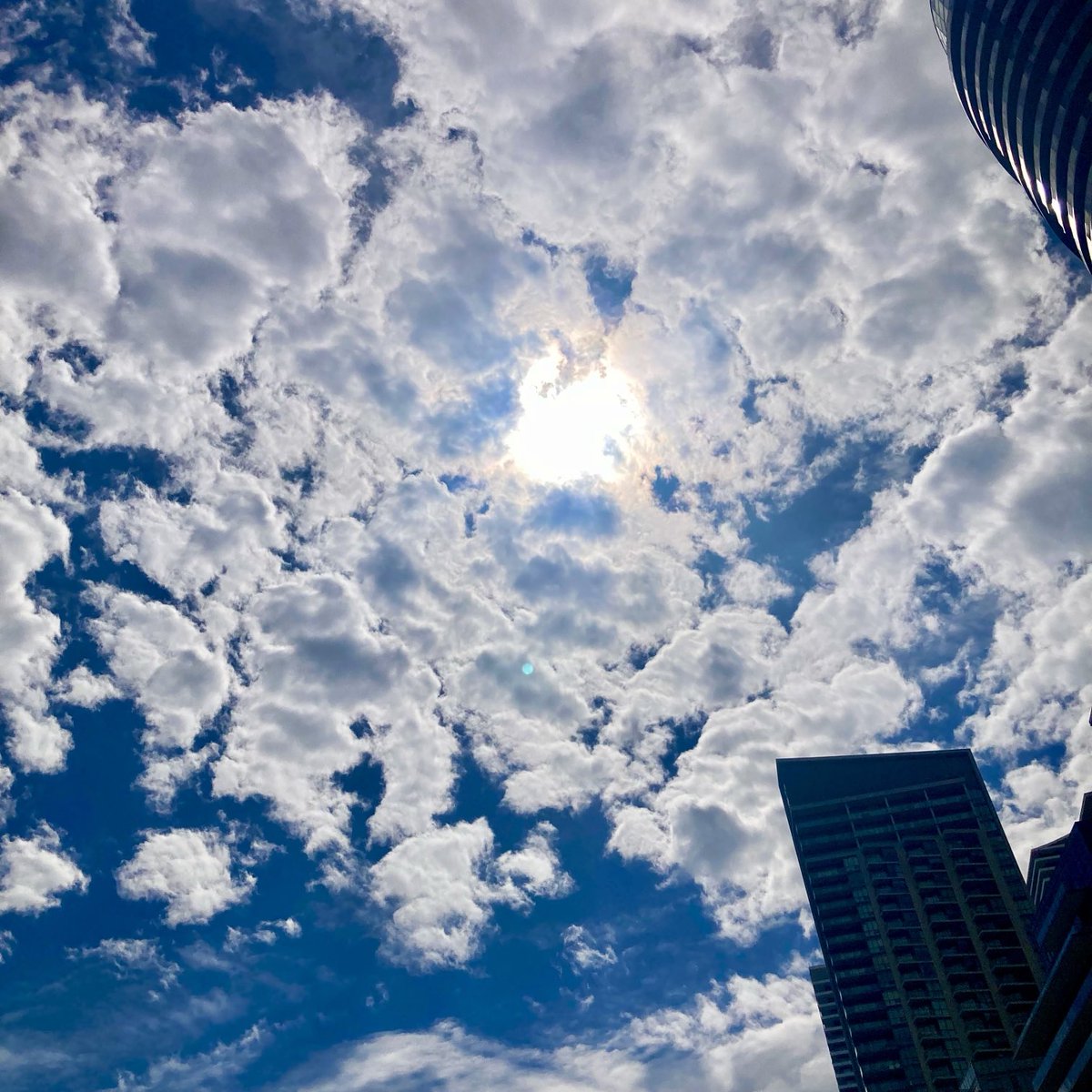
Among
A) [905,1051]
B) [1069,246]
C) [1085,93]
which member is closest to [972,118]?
[1069,246]

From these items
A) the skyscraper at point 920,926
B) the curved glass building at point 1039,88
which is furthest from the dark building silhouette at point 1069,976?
the skyscraper at point 920,926

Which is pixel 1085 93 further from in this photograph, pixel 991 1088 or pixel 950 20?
pixel 991 1088

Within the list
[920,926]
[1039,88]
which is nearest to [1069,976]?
[1039,88]

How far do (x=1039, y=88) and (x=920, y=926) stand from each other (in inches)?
6211

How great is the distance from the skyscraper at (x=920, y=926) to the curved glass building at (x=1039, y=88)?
129888mm

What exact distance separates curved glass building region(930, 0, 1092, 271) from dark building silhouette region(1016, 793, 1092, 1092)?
8185 centimetres

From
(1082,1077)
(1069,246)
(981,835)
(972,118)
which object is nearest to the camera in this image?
(1082,1077)

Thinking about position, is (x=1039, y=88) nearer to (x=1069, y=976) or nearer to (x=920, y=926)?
(x=1069, y=976)

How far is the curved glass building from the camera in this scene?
9850 cm

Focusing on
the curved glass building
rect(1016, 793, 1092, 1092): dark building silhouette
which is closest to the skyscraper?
rect(1016, 793, 1092, 1092): dark building silhouette

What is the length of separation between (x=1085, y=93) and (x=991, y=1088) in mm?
148158

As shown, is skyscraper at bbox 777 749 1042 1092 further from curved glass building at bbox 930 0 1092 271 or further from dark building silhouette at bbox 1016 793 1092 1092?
curved glass building at bbox 930 0 1092 271

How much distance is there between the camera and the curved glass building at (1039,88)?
323ft

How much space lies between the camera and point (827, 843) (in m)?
189
